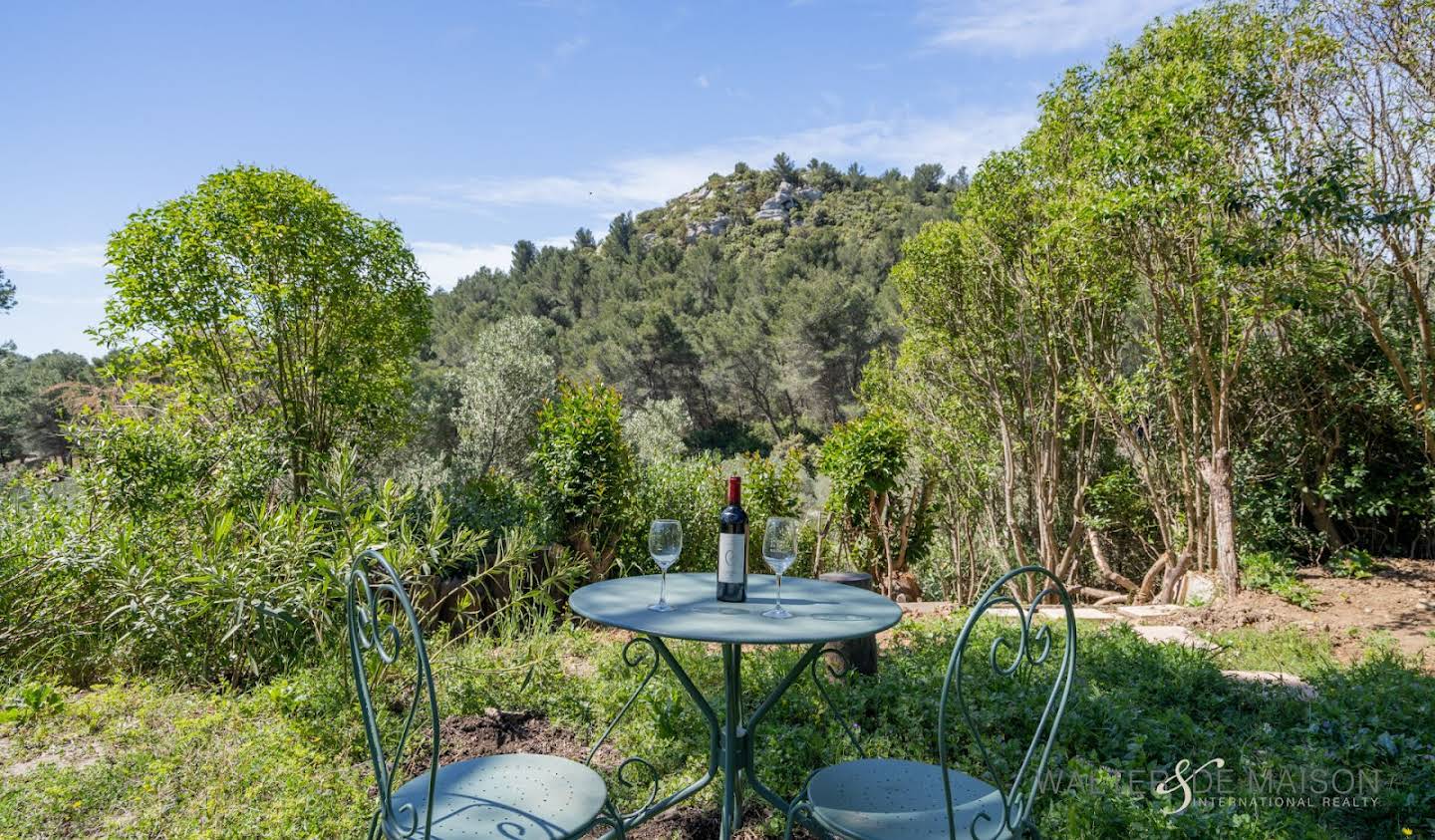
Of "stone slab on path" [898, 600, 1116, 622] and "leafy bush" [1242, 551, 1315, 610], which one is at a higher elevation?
"leafy bush" [1242, 551, 1315, 610]

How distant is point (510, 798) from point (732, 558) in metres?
0.81

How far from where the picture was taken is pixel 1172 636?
445cm

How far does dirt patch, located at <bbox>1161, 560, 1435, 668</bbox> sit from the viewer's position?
4.46 metres

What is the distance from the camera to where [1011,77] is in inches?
296

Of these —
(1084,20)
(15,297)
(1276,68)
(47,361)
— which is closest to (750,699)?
(1276,68)

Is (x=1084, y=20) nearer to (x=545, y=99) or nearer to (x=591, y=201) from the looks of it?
(x=545, y=99)

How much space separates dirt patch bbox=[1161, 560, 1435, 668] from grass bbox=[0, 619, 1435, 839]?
94cm

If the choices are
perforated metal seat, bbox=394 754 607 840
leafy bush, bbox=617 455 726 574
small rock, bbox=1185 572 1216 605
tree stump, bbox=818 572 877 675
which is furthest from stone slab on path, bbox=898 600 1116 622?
perforated metal seat, bbox=394 754 607 840

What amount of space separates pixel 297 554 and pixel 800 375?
70.9 ft

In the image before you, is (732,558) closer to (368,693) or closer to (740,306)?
(368,693)

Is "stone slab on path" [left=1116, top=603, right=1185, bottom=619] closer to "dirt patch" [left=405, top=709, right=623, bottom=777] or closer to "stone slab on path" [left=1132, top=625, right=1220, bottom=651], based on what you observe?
"stone slab on path" [left=1132, top=625, right=1220, bottom=651]

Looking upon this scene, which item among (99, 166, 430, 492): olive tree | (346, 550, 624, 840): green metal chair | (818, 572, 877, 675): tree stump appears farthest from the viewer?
(99, 166, 430, 492): olive tree

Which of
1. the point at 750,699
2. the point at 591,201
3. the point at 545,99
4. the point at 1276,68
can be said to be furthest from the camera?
the point at 591,201

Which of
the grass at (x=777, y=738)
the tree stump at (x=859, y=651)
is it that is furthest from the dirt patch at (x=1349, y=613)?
the tree stump at (x=859, y=651)
